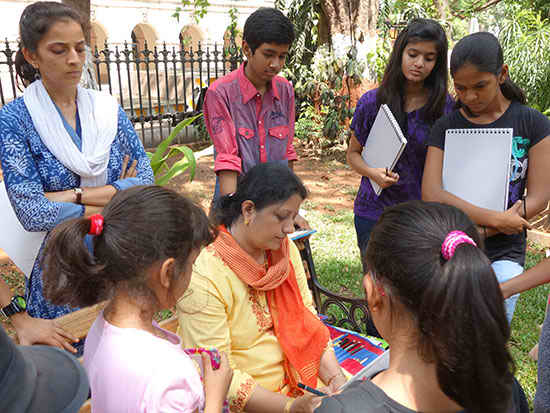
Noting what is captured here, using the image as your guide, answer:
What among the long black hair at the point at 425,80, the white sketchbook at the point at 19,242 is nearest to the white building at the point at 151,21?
the long black hair at the point at 425,80

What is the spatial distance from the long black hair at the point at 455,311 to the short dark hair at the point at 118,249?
0.59m

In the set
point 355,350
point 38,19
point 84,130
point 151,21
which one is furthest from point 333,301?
point 151,21

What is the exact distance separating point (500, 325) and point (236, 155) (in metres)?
1.83

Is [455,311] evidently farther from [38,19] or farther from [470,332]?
[38,19]

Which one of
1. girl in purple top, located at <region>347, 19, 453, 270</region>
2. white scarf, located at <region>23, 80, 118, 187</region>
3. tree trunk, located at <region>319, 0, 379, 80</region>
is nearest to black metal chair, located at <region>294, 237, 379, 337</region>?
girl in purple top, located at <region>347, 19, 453, 270</region>

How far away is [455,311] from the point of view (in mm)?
1025

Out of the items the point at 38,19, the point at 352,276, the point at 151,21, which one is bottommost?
the point at 352,276

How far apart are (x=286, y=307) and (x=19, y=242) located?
118cm

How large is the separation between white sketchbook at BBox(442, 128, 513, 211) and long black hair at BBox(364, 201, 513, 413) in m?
1.07

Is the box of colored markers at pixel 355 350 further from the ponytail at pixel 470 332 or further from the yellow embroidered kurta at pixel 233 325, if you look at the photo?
the ponytail at pixel 470 332

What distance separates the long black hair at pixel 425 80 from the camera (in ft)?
8.03

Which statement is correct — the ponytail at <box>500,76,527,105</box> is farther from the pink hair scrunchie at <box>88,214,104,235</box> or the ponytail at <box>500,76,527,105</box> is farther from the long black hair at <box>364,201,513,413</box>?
the pink hair scrunchie at <box>88,214,104,235</box>

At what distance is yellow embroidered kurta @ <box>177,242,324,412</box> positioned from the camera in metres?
1.74

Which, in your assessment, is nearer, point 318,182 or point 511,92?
point 511,92
